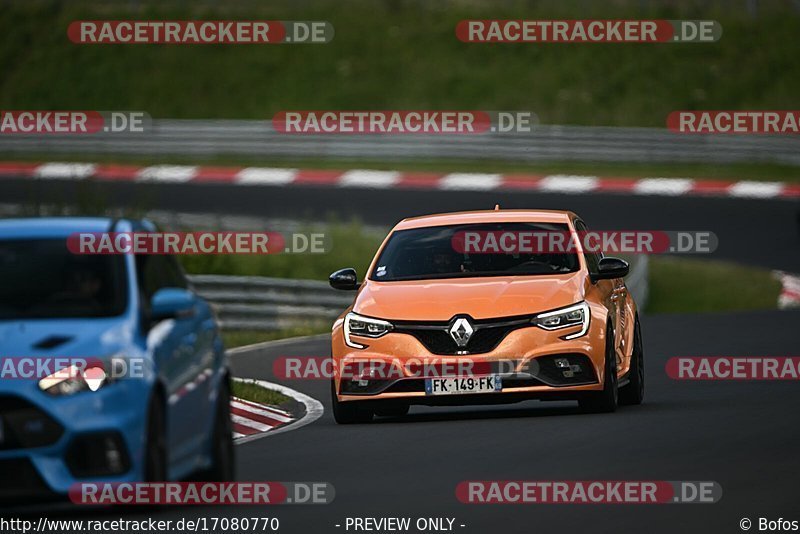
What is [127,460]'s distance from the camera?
9445 mm

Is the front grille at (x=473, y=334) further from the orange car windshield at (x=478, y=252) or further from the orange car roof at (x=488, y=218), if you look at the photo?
the orange car roof at (x=488, y=218)

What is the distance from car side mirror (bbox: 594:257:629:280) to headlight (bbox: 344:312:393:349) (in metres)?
1.72

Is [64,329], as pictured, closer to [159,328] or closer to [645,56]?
[159,328]

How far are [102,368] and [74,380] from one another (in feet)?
0.44

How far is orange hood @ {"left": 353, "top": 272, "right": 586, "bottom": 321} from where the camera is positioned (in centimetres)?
1452

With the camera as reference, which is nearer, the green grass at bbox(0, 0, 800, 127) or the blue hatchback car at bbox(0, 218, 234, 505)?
the blue hatchback car at bbox(0, 218, 234, 505)

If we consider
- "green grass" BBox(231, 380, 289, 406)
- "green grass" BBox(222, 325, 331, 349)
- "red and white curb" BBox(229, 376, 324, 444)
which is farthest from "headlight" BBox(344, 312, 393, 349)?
"green grass" BBox(222, 325, 331, 349)

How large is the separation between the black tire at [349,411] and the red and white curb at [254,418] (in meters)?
0.57

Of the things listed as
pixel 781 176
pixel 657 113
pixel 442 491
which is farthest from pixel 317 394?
pixel 657 113

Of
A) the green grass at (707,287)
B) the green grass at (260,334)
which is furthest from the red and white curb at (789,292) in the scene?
the green grass at (260,334)

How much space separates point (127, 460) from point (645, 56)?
40.2 metres

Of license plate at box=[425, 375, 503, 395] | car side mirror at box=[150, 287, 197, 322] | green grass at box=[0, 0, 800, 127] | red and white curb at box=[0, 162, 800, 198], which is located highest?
green grass at box=[0, 0, 800, 127]

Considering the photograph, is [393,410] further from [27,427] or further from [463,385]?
[27,427]

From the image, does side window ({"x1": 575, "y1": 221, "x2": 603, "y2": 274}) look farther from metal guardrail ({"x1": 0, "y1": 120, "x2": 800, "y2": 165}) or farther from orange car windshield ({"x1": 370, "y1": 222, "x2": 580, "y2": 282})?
metal guardrail ({"x1": 0, "y1": 120, "x2": 800, "y2": 165})
